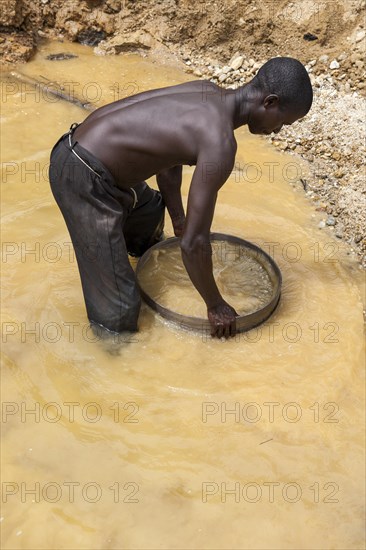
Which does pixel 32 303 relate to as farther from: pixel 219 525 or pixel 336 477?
pixel 336 477

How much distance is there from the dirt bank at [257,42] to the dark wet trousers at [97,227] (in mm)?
1914

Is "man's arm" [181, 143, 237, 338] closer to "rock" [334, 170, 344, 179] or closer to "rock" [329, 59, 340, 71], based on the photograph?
"rock" [334, 170, 344, 179]

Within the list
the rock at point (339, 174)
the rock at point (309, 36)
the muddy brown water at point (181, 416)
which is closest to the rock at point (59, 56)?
the rock at point (309, 36)

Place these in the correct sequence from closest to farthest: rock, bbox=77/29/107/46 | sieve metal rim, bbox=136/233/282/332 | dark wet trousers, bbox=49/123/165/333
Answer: dark wet trousers, bbox=49/123/165/333
sieve metal rim, bbox=136/233/282/332
rock, bbox=77/29/107/46

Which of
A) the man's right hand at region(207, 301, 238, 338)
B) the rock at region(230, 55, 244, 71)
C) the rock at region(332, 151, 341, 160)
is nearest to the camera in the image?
the man's right hand at region(207, 301, 238, 338)

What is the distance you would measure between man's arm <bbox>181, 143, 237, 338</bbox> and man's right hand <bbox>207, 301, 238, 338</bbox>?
2.0 inches

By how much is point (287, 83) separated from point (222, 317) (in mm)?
1182

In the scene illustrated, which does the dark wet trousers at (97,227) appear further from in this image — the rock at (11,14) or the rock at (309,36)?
the rock at (11,14)

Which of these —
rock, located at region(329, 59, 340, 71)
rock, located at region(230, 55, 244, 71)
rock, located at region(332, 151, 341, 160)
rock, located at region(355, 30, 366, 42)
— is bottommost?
rock, located at region(332, 151, 341, 160)

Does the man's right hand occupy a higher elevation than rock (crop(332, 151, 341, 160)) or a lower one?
lower

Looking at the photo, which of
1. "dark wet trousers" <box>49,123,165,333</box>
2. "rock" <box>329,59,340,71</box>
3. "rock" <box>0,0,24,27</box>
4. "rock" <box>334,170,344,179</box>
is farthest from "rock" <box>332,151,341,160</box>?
"rock" <box>0,0,24,27</box>

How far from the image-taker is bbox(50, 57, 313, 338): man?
2.58 metres

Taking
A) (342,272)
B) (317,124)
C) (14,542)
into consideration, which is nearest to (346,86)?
(317,124)

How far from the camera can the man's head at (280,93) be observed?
8.50 feet
